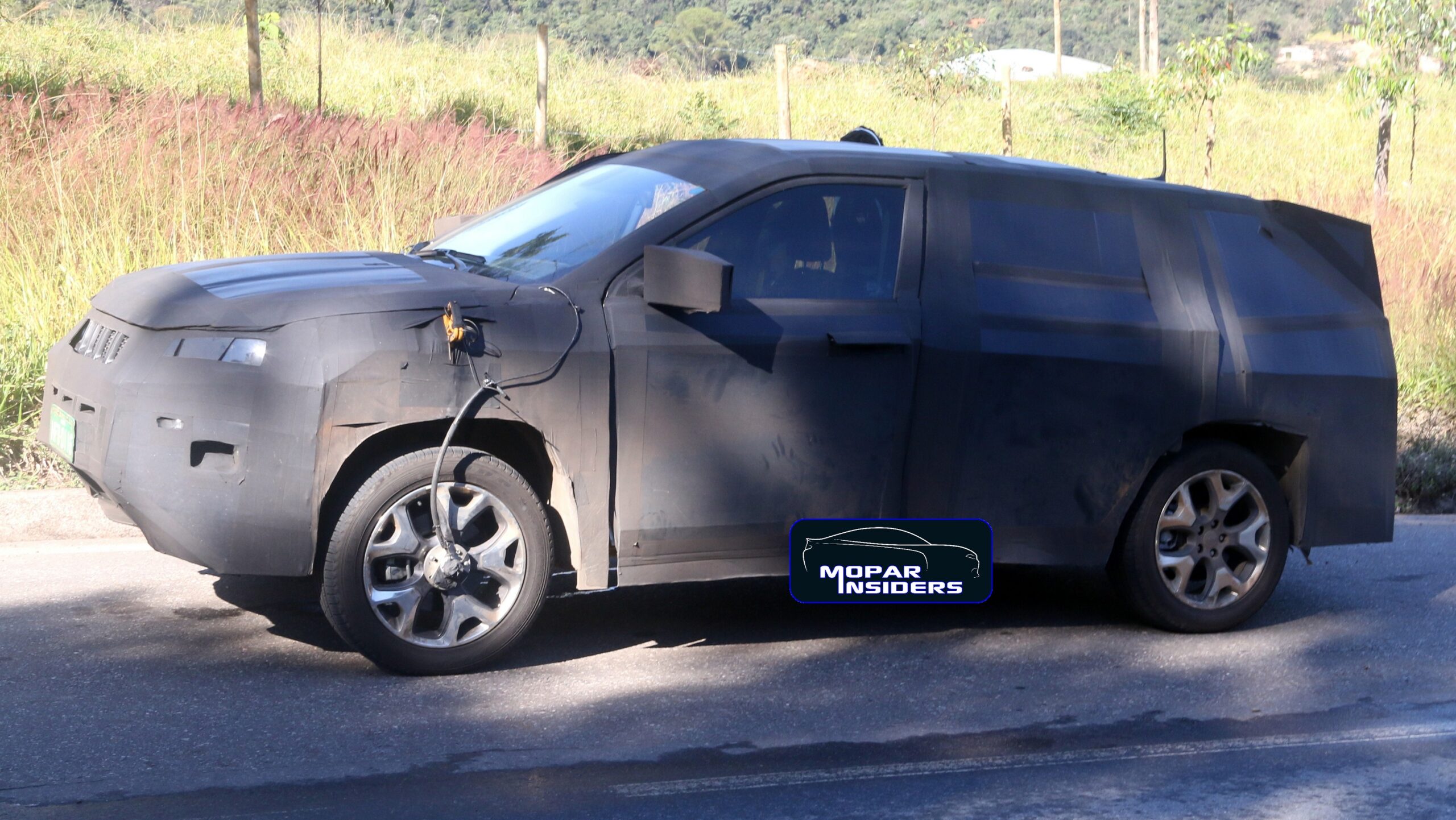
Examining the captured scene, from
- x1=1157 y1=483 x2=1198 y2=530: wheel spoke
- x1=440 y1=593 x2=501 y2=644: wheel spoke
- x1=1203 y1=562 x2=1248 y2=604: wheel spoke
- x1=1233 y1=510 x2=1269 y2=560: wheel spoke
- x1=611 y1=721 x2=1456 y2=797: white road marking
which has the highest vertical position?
x1=1157 y1=483 x2=1198 y2=530: wheel spoke

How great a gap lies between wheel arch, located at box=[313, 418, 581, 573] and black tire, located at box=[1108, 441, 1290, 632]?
2.21 m

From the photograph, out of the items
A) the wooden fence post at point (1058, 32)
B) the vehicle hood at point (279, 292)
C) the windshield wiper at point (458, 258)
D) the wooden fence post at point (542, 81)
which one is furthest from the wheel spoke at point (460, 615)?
the wooden fence post at point (1058, 32)

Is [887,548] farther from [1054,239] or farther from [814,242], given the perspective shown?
[1054,239]

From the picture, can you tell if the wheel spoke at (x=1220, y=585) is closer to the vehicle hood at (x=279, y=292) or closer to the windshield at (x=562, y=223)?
the windshield at (x=562, y=223)

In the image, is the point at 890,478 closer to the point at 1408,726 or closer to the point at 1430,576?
the point at 1408,726

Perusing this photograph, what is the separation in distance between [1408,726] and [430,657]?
3.17 m

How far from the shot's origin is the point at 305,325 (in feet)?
14.4

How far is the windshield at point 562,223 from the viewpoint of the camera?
504 cm

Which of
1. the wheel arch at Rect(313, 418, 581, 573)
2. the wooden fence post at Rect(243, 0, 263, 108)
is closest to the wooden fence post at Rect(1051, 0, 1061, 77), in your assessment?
the wooden fence post at Rect(243, 0, 263, 108)

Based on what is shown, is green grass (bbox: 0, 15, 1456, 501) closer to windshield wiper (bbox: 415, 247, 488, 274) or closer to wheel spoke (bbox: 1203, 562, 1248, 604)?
windshield wiper (bbox: 415, 247, 488, 274)

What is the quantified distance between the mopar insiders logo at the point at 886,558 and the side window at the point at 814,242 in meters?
0.82

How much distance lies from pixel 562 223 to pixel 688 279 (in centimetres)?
90

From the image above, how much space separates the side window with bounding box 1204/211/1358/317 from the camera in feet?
18.9

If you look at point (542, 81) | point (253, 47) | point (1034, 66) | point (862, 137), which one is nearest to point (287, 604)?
point (862, 137)
